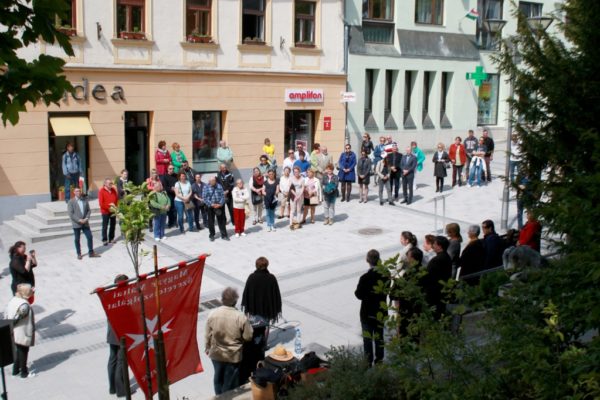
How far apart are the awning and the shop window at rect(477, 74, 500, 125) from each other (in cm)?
1950

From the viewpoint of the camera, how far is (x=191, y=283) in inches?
353

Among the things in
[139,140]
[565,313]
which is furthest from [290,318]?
[139,140]

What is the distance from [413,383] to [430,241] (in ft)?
18.8

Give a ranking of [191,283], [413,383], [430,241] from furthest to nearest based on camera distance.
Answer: [430,241], [191,283], [413,383]

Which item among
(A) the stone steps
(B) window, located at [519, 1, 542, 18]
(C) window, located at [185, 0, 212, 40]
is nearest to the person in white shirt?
(A) the stone steps

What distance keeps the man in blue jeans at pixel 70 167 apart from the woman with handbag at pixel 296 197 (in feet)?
20.1

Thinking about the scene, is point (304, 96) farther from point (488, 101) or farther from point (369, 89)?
point (488, 101)

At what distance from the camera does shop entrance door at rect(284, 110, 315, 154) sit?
2719 cm

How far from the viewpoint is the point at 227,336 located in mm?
9648

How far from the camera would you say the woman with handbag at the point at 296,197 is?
19859mm

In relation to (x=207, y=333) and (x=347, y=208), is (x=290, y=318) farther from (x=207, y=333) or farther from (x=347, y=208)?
(x=347, y=208)

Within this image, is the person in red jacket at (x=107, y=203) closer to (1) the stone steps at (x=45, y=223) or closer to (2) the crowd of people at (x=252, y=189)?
(2) the crowd of people at (x=252, y=189)

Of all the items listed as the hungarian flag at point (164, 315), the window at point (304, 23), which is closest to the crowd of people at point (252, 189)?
the window at point (304, 23)

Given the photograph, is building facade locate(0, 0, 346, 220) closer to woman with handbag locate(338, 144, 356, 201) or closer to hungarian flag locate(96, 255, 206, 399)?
woman with handbag locate(338, 144, 356, 201)
